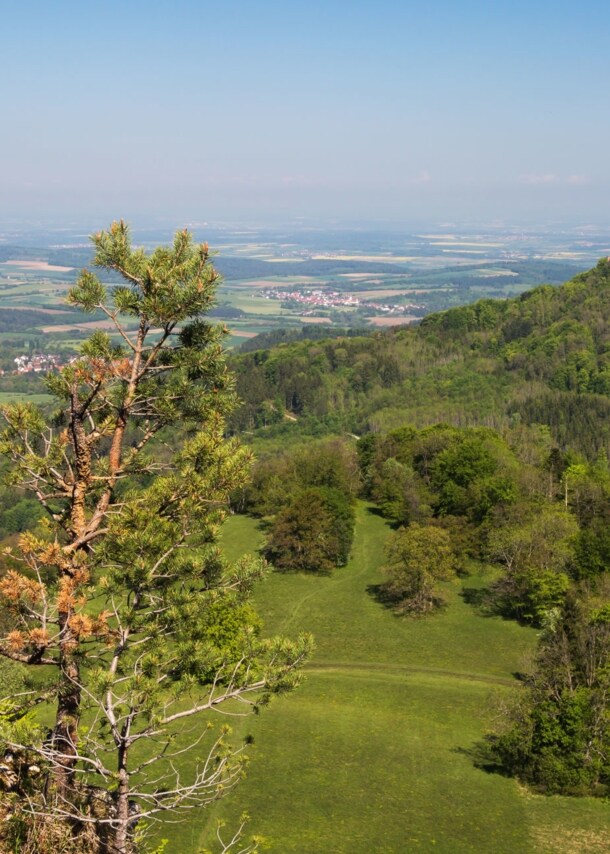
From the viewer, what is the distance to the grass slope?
25.6m

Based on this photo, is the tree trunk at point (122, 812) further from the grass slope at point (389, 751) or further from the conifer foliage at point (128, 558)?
the grass slope at point (389, 751)

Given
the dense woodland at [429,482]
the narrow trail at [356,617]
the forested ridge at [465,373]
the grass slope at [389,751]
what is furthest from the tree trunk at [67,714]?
the forested ridge at [465,373]

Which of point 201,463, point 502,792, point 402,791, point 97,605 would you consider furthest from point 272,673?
point 97,605

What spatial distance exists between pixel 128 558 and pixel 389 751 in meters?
24.2

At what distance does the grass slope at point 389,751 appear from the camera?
84.1ft

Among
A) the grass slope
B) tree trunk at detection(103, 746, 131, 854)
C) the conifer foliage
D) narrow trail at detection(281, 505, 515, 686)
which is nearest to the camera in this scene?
tree trunk at detection(103, 746, 131, 854)

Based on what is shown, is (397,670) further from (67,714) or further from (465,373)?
(465,373)

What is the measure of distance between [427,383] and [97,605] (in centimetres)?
10241

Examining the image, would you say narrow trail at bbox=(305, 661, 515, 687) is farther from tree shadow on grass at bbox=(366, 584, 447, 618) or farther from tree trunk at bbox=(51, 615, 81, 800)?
tree trunk at bbox=(51, 615, 81, 800)

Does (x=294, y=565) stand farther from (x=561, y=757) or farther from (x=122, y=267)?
(x=122, y=267)

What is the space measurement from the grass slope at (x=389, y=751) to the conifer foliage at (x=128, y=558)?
43.9 ft

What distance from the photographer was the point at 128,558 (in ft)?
41.4

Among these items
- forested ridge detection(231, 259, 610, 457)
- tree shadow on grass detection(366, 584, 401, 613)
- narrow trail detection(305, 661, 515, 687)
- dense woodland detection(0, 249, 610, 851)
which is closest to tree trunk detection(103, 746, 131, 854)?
dense woodland detection(0, 249, 610, 851)

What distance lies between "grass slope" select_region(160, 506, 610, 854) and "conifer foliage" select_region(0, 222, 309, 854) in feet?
43.9
